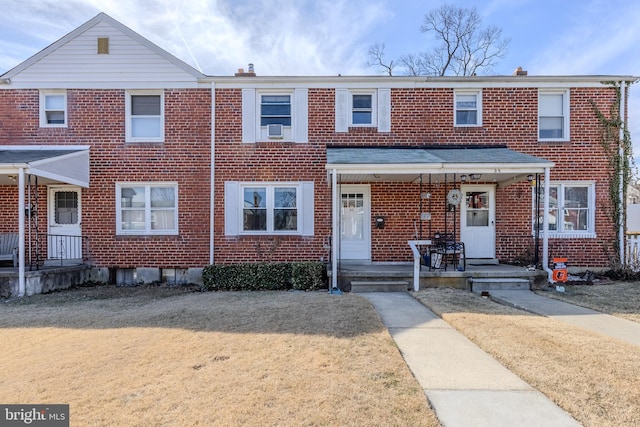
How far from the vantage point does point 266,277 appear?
360 inches

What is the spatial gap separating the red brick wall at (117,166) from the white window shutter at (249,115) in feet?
3.46

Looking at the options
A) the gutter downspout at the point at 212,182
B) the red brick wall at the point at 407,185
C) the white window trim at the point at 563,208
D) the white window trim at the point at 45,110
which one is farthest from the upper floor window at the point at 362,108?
the white window trim at the point at 45,110

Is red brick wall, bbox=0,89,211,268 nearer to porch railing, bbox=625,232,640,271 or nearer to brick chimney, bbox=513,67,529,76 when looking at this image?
brick chimney, bbox=513,67,529,76

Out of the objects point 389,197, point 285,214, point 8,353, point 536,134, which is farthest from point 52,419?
point 536,134

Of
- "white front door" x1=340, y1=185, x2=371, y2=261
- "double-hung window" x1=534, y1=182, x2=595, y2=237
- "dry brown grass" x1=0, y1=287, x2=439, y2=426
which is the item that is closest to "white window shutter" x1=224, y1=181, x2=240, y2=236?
"white front door" x1=340, y1=185, x2=371, y2=261

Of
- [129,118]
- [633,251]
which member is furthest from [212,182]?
[633,251]

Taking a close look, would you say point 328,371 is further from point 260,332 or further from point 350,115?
point 350,115

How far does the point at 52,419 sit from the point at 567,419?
4.17m

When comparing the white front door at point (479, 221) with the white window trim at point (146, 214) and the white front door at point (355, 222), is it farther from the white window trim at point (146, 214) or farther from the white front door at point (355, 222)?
the white window trim at point (146, 214)

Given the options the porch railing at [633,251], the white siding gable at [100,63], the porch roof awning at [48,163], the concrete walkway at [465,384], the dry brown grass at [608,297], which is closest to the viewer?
the concrete walkway at [465,384]

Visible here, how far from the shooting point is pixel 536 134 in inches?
409

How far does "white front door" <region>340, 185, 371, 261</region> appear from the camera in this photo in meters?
10.4

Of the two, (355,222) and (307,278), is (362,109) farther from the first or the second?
(307,278)

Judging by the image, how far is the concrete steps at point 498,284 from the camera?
28.0ft
